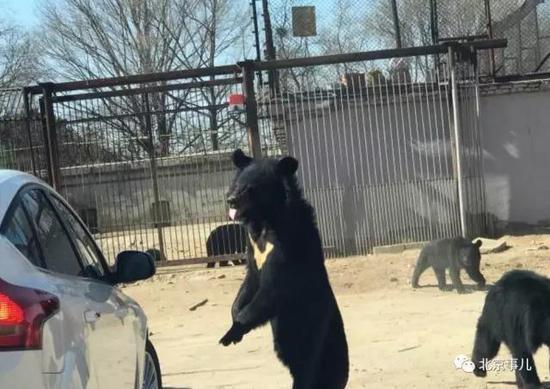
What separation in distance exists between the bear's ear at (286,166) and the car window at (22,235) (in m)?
1.93

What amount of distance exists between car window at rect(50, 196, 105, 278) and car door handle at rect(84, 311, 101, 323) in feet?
2.25

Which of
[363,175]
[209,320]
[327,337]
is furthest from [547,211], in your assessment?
[327,337]

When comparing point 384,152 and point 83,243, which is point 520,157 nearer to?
point 384,152

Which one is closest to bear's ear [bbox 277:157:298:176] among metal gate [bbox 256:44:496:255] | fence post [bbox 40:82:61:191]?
metal gate [bbox 256:44:496:255]

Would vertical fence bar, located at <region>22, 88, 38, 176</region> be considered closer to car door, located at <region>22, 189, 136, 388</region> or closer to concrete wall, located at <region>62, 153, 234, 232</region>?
concrete wall, located at <region>62, 153, 234, 232</region>

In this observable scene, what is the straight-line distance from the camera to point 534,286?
5.48 metres

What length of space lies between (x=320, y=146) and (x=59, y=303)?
10574 mm

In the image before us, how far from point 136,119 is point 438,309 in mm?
7362

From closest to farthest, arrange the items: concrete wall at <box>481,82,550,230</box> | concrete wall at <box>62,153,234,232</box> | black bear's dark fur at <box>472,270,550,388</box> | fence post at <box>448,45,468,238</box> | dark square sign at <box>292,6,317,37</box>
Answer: black bear's dark fur at <box>472,270,550,388</box>
fence post at <box>448,45,468,238</box>
concrete wall at <box>481,82,550,230</box>
concrete wall at <box>62,153,234,232</box>
dark square sign at <box>292,6,317,37</box>

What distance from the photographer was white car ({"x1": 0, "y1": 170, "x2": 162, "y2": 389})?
259cm

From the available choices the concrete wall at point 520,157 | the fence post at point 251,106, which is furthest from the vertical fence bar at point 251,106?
the concrete wall at point 520,157

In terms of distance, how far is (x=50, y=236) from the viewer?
3805 mm

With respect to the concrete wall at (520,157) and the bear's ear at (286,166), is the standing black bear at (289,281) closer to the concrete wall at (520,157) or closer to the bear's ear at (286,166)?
the bear's ear at (286,166)

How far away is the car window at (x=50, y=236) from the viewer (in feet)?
11.6
